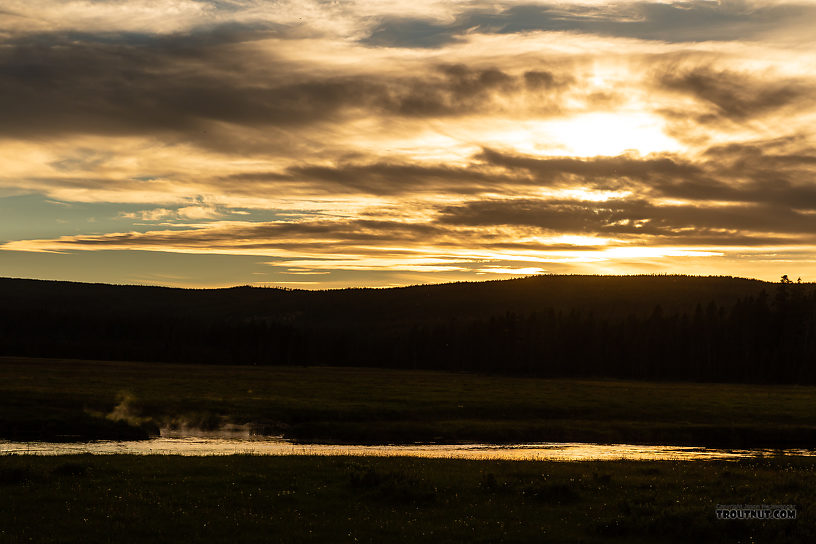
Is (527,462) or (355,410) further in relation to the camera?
(355,410)

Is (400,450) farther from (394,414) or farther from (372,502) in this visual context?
(372,502)

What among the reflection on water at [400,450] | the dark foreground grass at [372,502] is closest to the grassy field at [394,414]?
the reflection on water at [400,450]

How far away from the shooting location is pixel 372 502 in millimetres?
24984

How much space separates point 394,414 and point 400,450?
15087 mm

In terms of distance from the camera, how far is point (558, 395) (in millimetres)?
83938

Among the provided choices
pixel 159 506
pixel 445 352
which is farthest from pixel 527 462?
pixel 445 352

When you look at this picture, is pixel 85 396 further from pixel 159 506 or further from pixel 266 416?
pixel 159 506

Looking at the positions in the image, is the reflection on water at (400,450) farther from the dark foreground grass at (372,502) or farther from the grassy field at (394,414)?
the dark foreground grass at (372,502)

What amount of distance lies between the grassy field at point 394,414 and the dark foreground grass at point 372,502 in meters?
23.6

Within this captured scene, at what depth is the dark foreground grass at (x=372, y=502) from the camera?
20.8 metres

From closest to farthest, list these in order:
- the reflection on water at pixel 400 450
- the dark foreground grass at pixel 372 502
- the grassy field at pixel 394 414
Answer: the dark foreground grass at pixel 372 502 → the reflection on water at pixel 400 450 → the grassy field at pixel 394 414

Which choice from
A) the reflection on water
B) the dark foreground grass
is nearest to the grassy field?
the reflection on water

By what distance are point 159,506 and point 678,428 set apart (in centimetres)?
5045

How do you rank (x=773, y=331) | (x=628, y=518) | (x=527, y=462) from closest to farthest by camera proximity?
(x=628, y=518)
(x=527, y=462)
(x=773, y=331)
